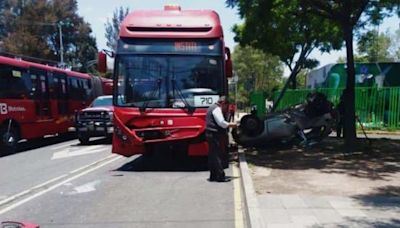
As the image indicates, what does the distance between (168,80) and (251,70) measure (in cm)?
5560

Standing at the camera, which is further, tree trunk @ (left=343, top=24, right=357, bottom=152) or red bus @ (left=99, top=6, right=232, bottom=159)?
tree trunk @ (left=343, top=24, right=357, bottom=152)

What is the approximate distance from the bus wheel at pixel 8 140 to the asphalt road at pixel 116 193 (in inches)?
76.3

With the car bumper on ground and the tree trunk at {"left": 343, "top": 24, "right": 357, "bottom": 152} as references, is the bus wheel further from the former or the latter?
the tree trunk at {"left": 343, "top": 24, "right": 357, "bottom": 152}

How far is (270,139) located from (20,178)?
770 cm

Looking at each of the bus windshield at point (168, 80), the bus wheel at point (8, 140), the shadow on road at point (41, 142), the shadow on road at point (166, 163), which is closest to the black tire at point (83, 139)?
the shadow on road at point (41, 142)

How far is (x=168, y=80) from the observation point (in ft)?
42.6

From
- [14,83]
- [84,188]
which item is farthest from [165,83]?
[14,83]

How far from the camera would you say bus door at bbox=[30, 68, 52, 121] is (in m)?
20.4

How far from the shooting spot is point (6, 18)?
212 ft

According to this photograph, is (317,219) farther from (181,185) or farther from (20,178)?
(20,178)

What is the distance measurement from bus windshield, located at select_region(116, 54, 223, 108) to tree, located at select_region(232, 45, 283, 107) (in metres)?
50.6

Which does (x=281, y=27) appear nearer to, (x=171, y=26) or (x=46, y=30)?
(x=171, y=26)

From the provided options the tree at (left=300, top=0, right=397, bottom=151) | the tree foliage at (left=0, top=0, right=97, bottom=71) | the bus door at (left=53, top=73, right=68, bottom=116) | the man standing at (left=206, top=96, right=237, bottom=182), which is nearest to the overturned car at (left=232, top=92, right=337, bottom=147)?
the tree at (left=300, top=0, right=397, bottom=151)

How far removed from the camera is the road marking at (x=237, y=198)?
7996 mm
